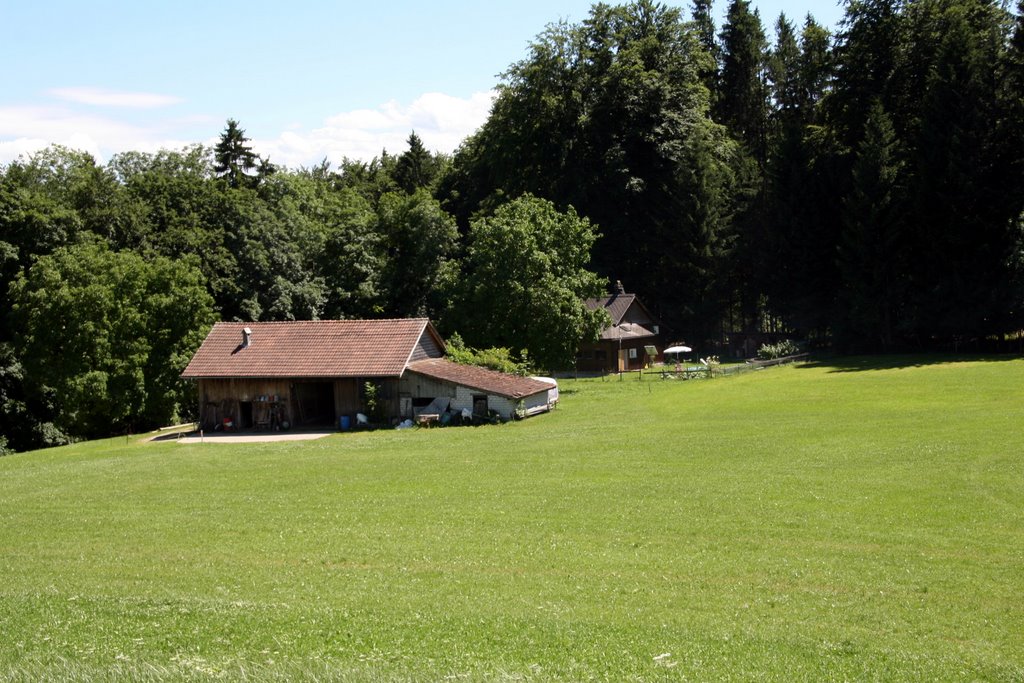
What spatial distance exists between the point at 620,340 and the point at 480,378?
2428 centimetres

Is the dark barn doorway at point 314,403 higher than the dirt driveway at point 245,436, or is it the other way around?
the dark barn doorway at point 314,403

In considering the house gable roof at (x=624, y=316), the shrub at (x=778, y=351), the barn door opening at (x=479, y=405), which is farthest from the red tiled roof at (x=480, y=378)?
the shrub at (x=778, y=351)

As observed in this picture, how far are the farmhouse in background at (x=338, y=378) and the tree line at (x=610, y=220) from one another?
558 cm

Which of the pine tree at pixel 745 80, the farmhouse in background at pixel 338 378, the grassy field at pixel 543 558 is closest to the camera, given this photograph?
the grassy field at pixel 543 558

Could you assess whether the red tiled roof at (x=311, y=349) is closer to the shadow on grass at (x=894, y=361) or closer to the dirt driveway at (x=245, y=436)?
the dirt driveway at (x=245, y=436)

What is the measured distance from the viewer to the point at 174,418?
2018 inches

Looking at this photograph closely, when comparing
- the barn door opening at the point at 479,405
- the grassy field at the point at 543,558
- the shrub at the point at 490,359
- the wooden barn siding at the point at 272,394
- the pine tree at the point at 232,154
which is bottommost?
the grassy field at the point at 543,558

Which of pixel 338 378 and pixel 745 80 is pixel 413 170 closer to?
pixel 745 80

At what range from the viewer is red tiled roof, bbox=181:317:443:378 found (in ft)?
145

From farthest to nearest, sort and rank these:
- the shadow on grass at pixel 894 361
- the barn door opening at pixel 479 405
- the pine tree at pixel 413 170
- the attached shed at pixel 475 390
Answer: the pine tree at pixel 413 170 < the shadow on grass at pixel 894 361 < the barn door opening at pixel 479 405 < the attached shed at pixel 475 390

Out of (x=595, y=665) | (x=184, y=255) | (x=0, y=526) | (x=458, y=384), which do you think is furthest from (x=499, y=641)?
(x=184, y=255)

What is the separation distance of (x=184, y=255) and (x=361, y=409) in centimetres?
1848

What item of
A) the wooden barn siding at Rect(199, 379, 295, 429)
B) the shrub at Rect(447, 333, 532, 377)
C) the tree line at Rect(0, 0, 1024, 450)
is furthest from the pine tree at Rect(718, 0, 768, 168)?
the wooden barn siding at Rect(199, 379, 295, 429)

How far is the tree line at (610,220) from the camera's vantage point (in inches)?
1989
